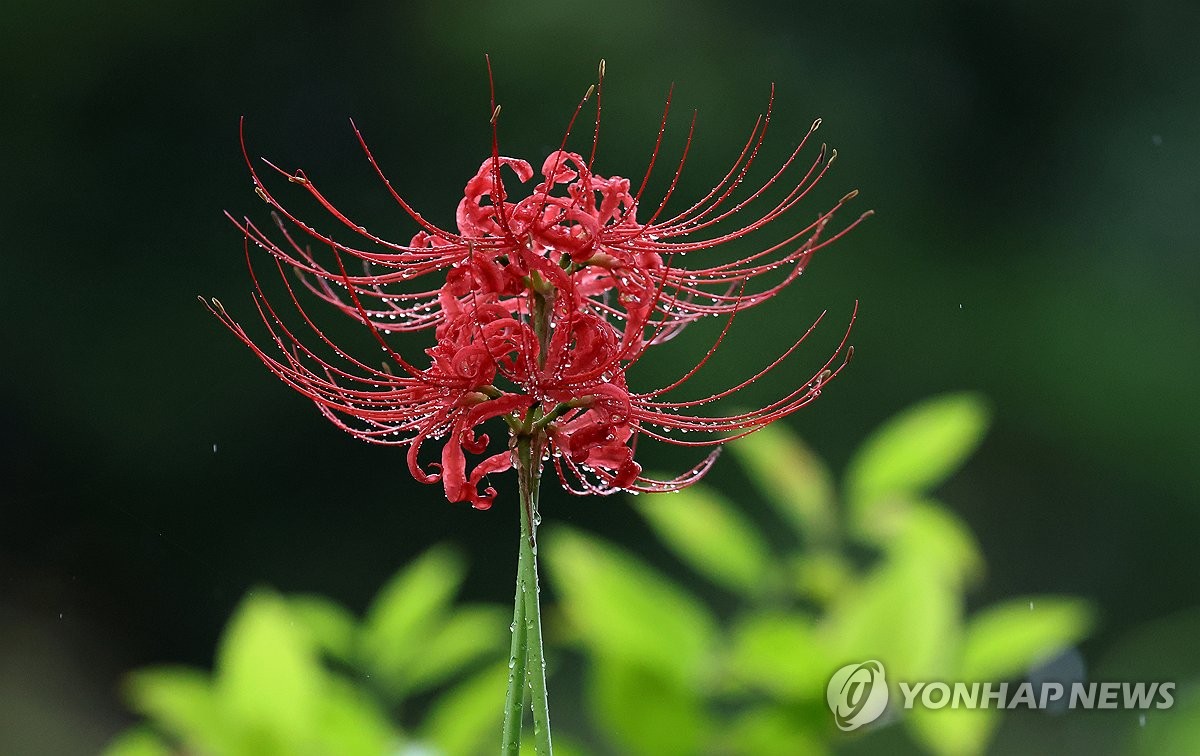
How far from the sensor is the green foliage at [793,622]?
0.91m

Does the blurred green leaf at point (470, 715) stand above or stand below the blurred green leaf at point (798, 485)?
below

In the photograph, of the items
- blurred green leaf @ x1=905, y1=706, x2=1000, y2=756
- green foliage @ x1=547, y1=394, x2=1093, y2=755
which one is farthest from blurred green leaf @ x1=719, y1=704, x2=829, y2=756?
blurred green leaf @ x1=905, y1=706, x2=1000, y2=756

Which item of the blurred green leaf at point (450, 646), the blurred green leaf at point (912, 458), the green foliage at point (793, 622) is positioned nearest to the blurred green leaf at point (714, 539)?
the green foliage at point (793, 622)

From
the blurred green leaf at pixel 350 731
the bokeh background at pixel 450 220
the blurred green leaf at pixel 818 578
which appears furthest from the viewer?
the bokeh background at pixel 450 220

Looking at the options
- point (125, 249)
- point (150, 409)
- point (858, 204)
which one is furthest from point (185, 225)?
point (858, 204)

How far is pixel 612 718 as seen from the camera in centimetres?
90

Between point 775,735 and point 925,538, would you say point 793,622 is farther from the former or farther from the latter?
point 925,538

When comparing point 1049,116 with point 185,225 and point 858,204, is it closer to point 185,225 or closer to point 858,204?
point 858,204

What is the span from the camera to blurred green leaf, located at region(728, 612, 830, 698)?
2.96ft

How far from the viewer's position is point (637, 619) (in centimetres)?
93

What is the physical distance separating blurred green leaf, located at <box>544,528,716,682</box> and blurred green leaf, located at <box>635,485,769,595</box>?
5.0 inches

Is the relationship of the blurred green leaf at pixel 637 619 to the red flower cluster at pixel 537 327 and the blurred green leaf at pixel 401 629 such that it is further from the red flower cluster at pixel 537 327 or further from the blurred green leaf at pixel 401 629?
the blurred green leaf at pixel 401 629

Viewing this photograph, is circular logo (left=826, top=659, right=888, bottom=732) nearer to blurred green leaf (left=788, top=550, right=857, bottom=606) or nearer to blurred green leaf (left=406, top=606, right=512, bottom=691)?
blurred green leaf (left=788, top=550, right=857, bottom=606)

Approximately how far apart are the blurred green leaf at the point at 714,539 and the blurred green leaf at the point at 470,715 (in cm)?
18
